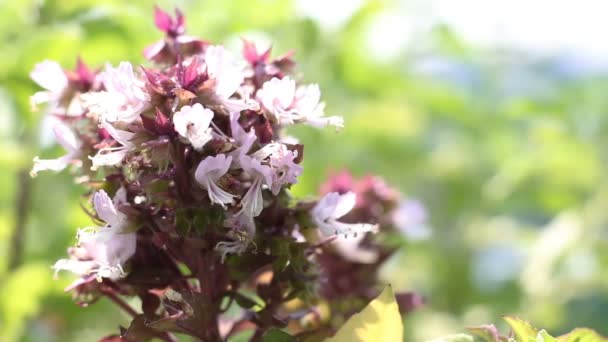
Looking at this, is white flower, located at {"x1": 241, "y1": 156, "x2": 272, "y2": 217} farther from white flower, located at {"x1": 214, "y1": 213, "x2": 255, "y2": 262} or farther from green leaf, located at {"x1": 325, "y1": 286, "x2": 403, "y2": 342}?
green leaf, located at {"x1": 325, "y1": 286, "x2": 403, "y2": 342}

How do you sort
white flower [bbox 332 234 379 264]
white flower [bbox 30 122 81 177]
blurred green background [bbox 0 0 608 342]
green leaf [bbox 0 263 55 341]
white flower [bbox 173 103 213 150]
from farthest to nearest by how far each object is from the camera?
blurred green background [bbox 0 0 608 342] < green leaf [bbox 0 263 55 341] < white flower [bbox 332 234 379 264] < white flower [bbox 30 122 81 177] < white flower [bbox 173 103 213 150]

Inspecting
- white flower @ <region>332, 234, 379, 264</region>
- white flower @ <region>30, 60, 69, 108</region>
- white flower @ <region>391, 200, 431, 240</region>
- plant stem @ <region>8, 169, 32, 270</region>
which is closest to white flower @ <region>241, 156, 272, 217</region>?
white flower @ <region>30, 60, 69, 108</region>

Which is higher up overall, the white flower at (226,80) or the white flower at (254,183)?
the white flower at (226,80)

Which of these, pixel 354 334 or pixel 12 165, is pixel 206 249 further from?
pixel 12 165

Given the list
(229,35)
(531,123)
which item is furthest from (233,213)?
(531,123)

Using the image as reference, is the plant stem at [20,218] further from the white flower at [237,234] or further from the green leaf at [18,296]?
the white flower at [237,234]

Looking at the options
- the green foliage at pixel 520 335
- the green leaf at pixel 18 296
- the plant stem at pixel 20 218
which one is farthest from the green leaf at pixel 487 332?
the plant stem at pixel 20 218

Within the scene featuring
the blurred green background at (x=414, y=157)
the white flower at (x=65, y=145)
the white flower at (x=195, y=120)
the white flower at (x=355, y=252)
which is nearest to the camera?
the white flower at (x=195, y=120)
